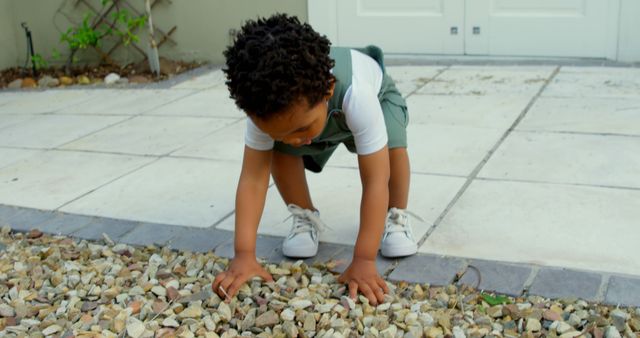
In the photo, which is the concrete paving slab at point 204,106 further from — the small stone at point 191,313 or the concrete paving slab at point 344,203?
the small stone at point 191,313

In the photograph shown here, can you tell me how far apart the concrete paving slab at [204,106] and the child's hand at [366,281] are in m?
2.17

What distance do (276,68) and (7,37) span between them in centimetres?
490

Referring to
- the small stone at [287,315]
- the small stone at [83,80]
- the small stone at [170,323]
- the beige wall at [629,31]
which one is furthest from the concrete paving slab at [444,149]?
the small stone at [83,80]

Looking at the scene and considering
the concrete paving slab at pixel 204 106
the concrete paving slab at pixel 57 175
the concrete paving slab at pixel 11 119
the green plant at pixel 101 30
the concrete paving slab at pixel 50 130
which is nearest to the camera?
the concrete paving slab at pixel 57 175

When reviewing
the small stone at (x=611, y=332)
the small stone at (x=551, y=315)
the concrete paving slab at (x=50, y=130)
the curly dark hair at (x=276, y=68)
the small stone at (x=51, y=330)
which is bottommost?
the concrete paving slab at (x=50, y=130)

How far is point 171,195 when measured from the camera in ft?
10.0

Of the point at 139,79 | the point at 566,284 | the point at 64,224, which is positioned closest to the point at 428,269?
the point at 566,284

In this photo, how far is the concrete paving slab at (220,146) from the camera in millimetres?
3518

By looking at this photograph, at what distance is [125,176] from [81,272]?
99 centimetres

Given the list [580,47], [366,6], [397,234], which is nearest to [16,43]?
[366,6]

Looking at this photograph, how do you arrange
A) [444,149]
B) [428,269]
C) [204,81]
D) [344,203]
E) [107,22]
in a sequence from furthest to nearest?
1. [107,22]
2. [204,81]
3. [444,149]
4. [344,203]
5. [428,269]

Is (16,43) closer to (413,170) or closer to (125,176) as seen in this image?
(125,176)

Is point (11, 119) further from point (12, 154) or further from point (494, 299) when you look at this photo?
point (494, 299)

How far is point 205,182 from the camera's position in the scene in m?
3.18
